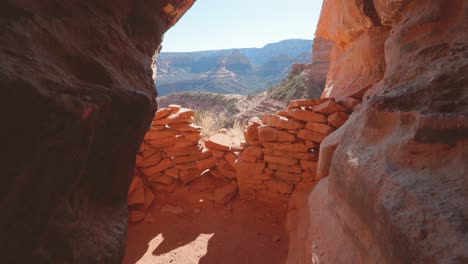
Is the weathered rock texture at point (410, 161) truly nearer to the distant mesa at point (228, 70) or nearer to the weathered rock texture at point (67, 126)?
→ the weathered rock texture at point (67, 126)

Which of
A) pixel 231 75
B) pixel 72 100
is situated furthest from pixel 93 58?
pixel 231 75

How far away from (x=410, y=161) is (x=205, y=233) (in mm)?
2854

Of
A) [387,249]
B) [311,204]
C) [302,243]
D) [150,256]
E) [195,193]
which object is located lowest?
[150,256]

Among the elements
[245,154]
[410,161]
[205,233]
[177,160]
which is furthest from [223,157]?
[410,161]

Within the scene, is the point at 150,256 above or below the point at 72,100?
below

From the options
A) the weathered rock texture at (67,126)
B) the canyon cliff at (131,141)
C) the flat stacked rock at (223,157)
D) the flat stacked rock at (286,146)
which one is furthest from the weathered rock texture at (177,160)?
the weathered rock texture at (67,126)

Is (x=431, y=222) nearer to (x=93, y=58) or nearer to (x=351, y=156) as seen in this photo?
(x=351, y=156)

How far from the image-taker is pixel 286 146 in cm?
310

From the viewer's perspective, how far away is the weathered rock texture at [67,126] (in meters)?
0.66

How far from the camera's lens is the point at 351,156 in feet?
3.66

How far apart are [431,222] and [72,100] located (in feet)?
3.79

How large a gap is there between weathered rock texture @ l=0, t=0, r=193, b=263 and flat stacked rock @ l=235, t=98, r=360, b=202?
2011 mm

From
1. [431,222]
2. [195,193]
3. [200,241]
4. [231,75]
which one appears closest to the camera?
[431,222]

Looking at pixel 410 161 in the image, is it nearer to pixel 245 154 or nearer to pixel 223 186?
pixel 245 154
